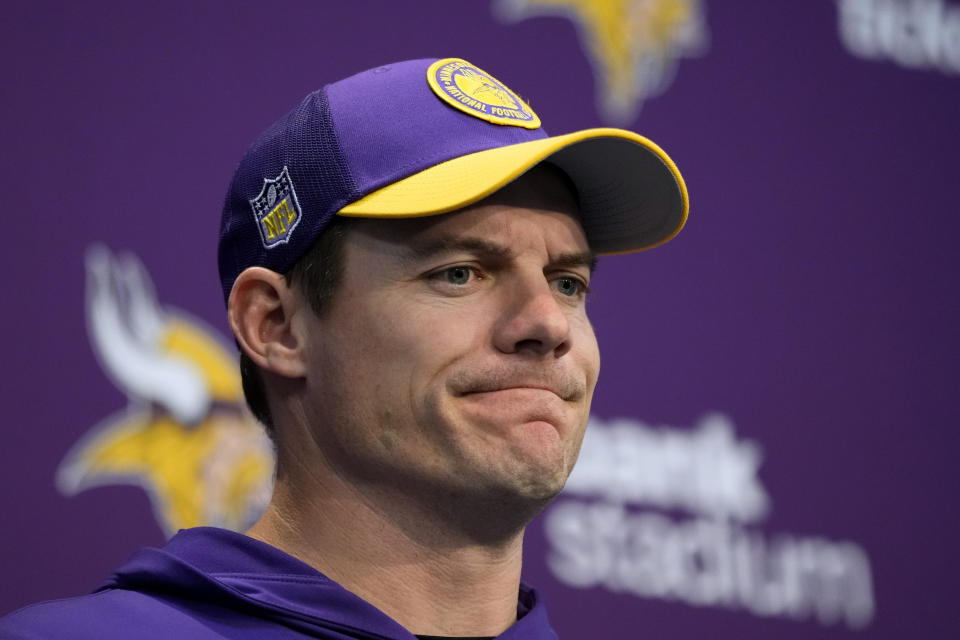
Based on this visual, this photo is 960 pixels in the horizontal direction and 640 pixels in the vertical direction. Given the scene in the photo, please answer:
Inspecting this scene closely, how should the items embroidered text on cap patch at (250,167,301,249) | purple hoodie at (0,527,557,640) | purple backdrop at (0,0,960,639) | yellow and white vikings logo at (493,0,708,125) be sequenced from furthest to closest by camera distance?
yellow and white vikings logo at (493,0,708,125)
purple backdrop at (0,0,960,639)
embroidered text on cap patch at (250,167,301,249)
purple hoodie at (0,527,557,640)

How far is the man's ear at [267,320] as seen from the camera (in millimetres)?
1024

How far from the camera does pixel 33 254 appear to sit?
1509 millimetres

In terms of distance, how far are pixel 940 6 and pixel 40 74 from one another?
5.42 ft

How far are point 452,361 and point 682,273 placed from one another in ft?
3.71

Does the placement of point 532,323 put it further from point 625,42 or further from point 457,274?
point 625,42

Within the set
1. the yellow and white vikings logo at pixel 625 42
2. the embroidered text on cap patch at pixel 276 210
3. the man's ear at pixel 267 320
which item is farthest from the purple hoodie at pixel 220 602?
the yellow and white vikings logo at pixel 625 42

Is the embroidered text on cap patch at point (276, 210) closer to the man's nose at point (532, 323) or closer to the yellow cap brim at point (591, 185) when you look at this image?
the yellow cap brim at point (591, 185)

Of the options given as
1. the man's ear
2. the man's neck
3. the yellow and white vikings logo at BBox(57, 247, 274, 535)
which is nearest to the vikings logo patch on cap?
the man's ear

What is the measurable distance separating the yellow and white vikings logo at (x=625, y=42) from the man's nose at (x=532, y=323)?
1.05 meters

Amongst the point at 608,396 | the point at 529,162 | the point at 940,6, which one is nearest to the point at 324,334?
the point at 529,162

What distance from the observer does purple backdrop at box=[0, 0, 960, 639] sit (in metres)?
1.52

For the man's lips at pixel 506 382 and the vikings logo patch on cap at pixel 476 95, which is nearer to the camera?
the man's lips at pixel 506 382

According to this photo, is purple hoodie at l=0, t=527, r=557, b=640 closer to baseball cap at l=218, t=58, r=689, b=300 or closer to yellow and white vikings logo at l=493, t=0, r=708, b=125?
baseball cap at l=218, t=58, r=689, b=300

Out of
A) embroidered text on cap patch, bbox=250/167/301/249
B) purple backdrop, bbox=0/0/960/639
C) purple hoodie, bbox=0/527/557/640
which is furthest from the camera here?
purple backdrop, bbox=0/0/960/639
